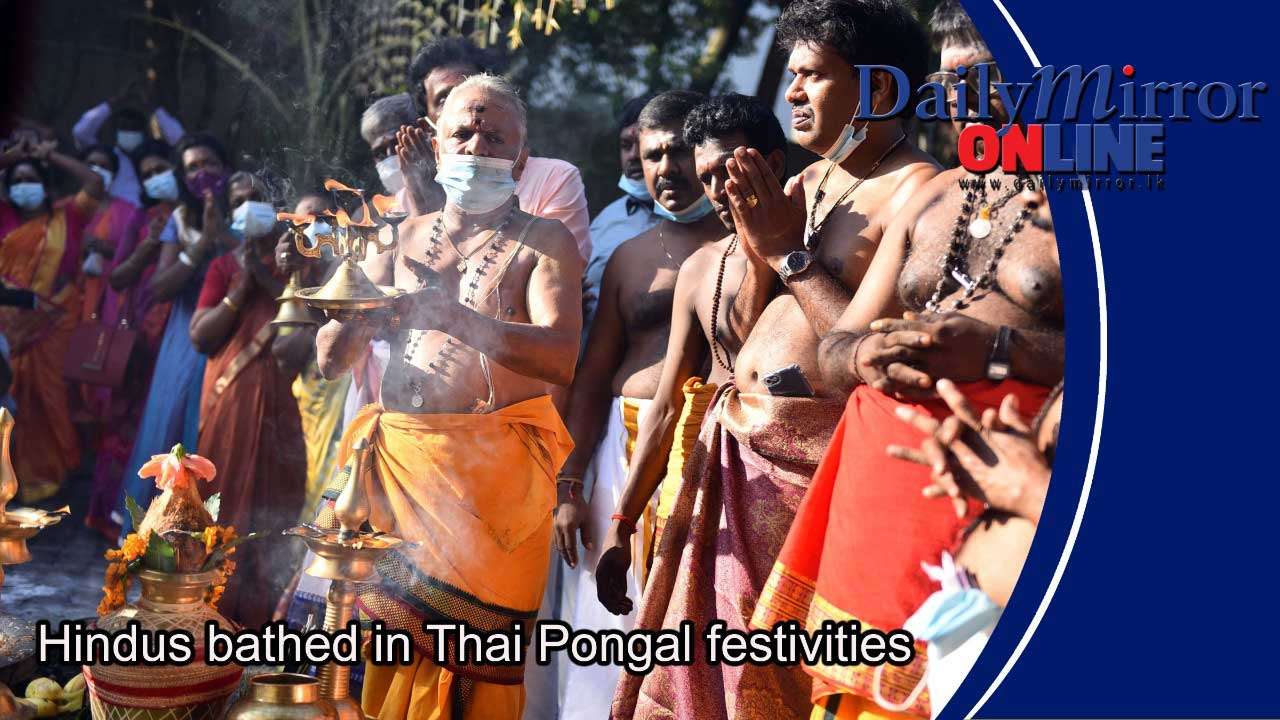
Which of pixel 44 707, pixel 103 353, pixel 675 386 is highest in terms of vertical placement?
pixel 675 386

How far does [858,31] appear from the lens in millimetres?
3393

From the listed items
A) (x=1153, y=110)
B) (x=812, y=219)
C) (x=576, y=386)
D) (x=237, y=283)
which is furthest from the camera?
(x=237, y=283)

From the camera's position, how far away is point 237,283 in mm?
5949

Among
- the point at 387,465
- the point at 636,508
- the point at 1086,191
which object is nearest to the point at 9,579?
the point at 387,465

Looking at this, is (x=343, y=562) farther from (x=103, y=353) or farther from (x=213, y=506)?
(x=103, y=353)

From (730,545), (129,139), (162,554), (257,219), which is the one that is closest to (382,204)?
(162,554)

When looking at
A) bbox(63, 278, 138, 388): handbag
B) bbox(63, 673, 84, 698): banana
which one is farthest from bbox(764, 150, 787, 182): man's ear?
bbox(63, 278, 138, 388): handbag

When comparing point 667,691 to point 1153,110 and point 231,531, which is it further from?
point 1153,110

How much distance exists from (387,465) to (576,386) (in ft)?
2.72

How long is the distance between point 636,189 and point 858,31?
1813 mm

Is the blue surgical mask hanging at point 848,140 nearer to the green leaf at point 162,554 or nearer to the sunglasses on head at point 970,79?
the sunglasses on head at point 970,79

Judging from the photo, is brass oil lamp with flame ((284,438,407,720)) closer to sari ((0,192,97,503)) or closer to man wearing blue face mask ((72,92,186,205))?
man wearing blue face mask ((72,92,186,205))

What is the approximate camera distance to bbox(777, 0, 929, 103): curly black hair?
3396mm

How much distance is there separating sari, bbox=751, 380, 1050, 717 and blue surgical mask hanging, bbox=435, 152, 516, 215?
144 cm
